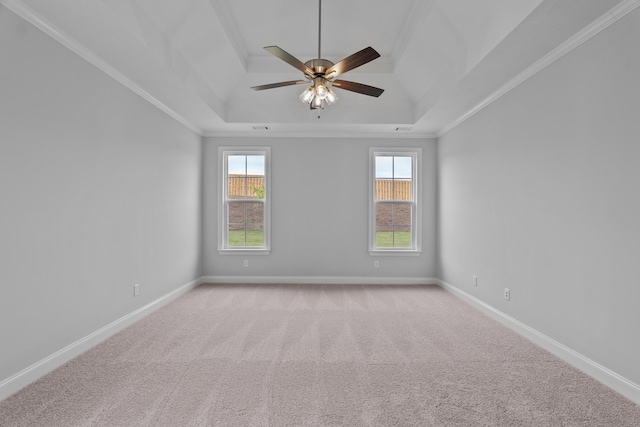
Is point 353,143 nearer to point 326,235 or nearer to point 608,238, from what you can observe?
point 326,235

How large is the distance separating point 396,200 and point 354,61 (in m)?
3.40

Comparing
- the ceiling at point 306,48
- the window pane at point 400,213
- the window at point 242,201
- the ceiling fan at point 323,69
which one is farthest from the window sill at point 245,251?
the ceiling fan at point 323,69

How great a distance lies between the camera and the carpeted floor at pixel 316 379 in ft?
6.16

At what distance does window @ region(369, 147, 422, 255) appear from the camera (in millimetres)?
5500

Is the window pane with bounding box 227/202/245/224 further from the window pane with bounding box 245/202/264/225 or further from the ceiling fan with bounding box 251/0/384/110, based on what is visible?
the ceiling fan with bounding box 251/0/384/110

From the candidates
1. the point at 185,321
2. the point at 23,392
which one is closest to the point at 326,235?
the point at 185,321

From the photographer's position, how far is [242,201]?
5.51m

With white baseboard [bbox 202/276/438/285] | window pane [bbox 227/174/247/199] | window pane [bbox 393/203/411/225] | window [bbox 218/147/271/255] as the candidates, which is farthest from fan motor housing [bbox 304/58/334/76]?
white baseboard [bbox 202/276/438/285]

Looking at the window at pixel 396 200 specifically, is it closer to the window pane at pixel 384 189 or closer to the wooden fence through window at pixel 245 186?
the window pane at pixel 384 189

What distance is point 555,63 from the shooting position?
8.91ft

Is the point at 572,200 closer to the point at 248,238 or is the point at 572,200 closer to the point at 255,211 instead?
the point at 255,211

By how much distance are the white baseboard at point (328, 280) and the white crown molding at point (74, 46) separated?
284 cm

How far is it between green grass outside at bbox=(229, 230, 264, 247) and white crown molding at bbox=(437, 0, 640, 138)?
3.79 m

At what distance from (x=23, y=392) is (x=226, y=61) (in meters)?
3.61
